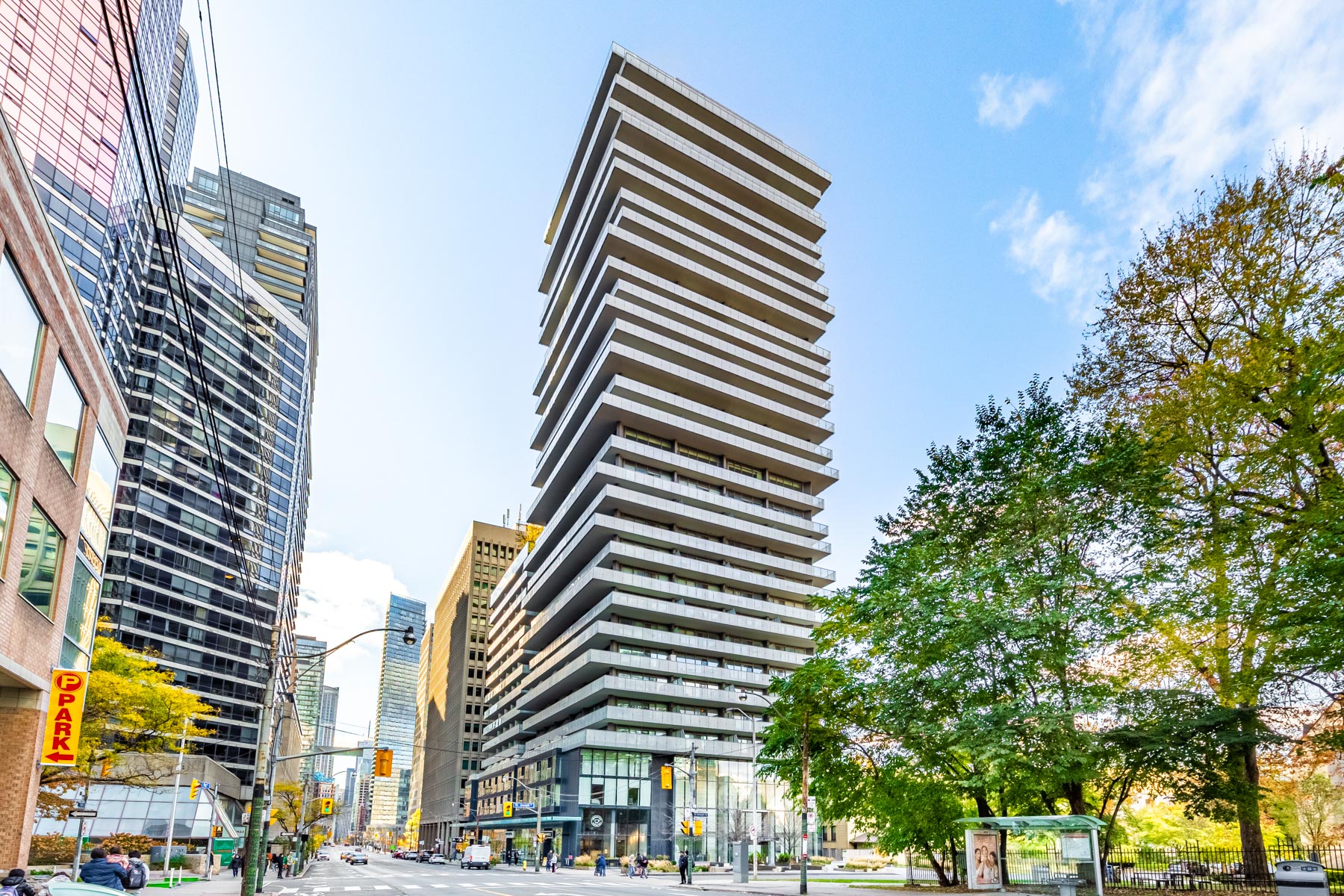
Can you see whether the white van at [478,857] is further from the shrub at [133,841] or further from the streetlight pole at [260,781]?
the streetlight pole at [260,781]

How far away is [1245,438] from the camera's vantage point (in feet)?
92.6

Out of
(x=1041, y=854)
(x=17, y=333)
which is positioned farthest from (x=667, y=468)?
(x=17, y=333)

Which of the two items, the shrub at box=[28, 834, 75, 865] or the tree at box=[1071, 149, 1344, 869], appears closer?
the tree at box=[1071, 149, 1344, 869]

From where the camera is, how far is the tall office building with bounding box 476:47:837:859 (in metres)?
83.1

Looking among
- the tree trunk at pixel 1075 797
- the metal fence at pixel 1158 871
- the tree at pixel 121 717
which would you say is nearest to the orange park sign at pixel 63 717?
the tree at pixel 121 717

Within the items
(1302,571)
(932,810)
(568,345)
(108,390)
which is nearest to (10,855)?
(108,390)

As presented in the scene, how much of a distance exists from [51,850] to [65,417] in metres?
33.3

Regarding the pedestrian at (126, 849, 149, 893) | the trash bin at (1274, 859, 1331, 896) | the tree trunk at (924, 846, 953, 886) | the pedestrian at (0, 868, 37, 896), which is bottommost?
the tree trunk at (924, 846, 953, 886)

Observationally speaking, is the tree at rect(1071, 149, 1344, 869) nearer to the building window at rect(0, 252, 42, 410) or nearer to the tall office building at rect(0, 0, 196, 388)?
the building window at rect(0, 252, 42, 410)

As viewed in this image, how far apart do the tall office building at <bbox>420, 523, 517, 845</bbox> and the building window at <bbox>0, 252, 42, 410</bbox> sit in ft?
467

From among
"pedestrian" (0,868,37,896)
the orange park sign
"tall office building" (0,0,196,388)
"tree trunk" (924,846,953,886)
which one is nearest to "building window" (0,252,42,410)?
the orange park sign

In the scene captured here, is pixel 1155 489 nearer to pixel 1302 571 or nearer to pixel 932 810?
pixel 1302 571

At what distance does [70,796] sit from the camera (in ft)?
165

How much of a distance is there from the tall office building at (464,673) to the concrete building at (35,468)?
447 ft
